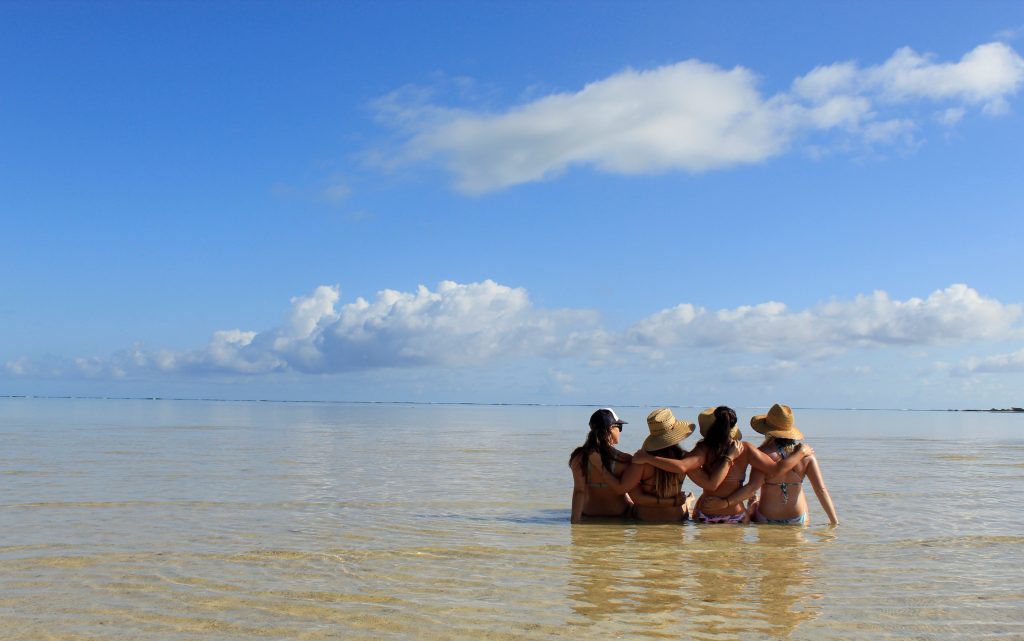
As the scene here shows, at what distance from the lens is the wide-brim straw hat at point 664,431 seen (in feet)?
34.7

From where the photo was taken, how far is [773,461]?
10.8 m

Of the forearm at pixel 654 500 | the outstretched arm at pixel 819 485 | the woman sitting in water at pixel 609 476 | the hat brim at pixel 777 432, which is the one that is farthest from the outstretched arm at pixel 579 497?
the outstretched arm at pixel 819 485

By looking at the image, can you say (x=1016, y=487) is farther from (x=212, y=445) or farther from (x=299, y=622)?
(x=212, y=445)

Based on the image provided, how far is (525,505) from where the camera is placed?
543 inches

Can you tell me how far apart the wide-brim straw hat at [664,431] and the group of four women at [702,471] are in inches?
0.5

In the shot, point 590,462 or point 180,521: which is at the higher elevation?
point 590,462

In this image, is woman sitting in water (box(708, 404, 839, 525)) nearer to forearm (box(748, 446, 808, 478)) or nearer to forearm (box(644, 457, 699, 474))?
forearm (box(748, 446, 808, 478))

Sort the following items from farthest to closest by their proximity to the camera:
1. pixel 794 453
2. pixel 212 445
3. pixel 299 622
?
1. pixel 212 445
2. pixel 794 453
3. pixel 299 622

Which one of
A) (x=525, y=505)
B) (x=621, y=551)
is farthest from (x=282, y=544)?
(x=525, y=505)

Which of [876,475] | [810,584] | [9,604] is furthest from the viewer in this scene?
[876,475]

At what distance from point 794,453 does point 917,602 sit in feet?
11.8

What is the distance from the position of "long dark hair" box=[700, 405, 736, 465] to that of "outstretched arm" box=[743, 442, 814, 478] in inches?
13.9

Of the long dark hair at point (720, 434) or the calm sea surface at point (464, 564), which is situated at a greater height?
the long dark hair at point (720, 434)

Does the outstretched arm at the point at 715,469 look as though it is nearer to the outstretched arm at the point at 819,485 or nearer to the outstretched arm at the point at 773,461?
the outstretched arm at the point at 773,461
